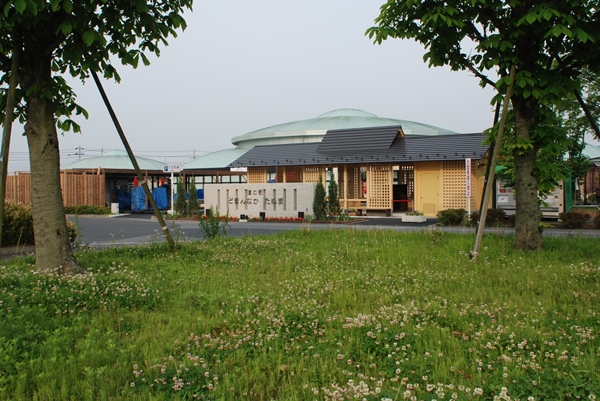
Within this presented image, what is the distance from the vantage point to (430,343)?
454 centimetres

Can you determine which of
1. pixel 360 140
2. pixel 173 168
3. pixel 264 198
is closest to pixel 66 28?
pixel 264 198

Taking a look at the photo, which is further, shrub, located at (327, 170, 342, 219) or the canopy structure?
the canopy structure

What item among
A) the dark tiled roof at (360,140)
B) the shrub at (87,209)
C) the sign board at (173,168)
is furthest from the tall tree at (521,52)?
the shrub at (87,209)

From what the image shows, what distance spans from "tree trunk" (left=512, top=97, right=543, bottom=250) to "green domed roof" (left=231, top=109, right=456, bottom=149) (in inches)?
1725

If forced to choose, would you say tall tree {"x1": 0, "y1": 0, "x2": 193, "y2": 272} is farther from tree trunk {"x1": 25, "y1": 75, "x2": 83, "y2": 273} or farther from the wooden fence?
the wooden fence

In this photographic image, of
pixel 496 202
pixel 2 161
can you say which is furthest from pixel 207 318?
pixel 496 202

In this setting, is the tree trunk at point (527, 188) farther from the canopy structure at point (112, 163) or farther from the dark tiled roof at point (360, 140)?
the canopy structure at point (112, 163)

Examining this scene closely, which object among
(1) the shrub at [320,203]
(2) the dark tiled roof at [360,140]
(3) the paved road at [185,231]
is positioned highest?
(2) the dark tiled roof at [360,140]

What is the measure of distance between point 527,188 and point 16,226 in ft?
39.1

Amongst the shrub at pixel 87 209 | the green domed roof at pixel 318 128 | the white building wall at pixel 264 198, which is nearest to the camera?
the white building wall at pixel 264 198

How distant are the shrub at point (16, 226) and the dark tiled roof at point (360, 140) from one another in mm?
20419

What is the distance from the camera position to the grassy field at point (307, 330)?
145 inches

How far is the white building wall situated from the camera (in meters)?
26.2

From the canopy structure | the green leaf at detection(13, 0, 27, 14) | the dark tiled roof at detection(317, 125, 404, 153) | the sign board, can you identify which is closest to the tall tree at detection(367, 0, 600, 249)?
the green leaf at detection(13, 0, 27, 14)
